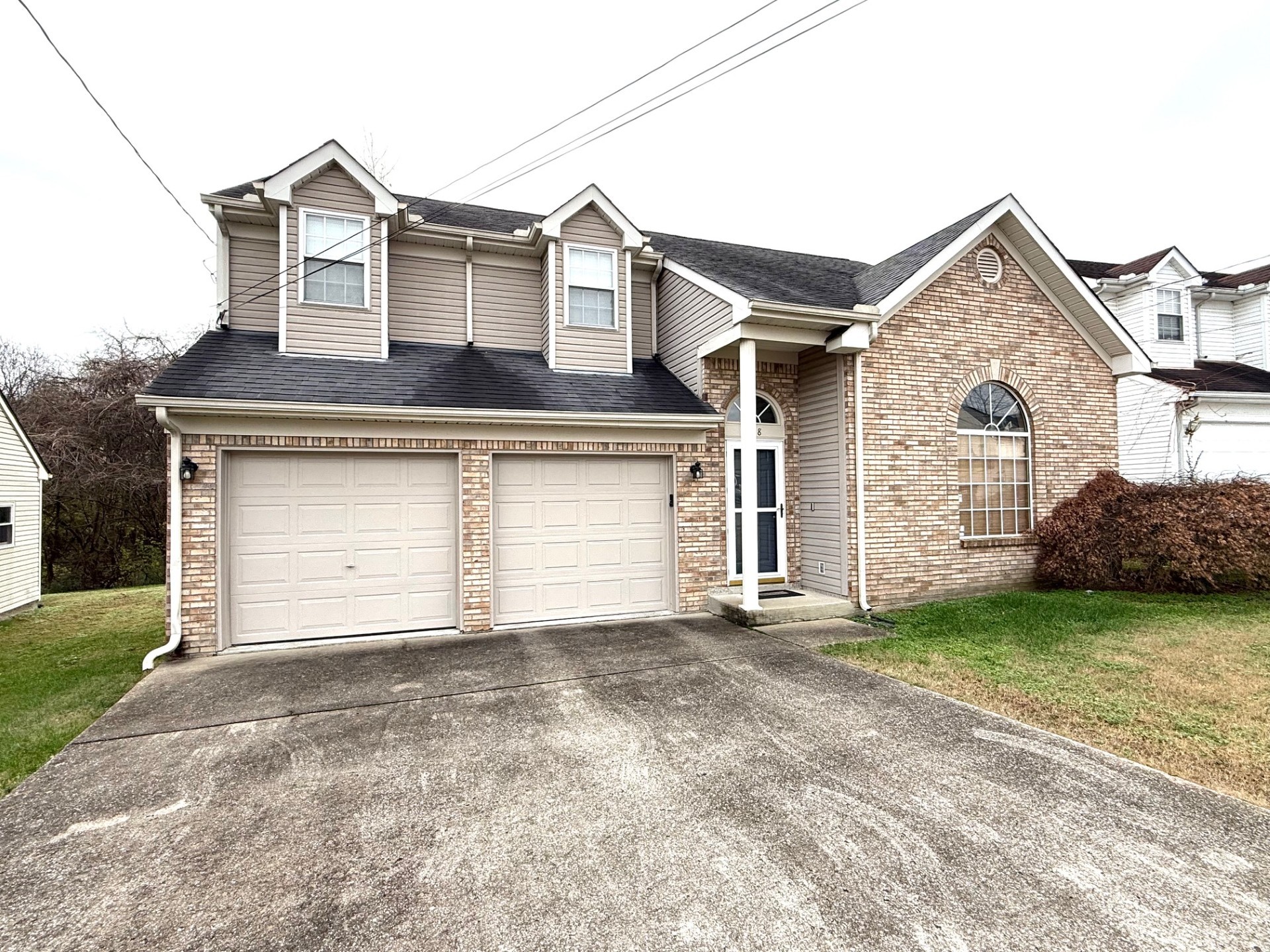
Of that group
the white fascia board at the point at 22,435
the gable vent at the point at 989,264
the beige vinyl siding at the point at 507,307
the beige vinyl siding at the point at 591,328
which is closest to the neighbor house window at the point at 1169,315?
the gable vent at the point at 989,264

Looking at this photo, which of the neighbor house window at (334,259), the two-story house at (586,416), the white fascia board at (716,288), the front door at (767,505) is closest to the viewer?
the two-story house at (586,416)

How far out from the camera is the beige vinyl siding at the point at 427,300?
8891 millimetres

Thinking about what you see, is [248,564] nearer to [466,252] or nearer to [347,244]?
[347,244]

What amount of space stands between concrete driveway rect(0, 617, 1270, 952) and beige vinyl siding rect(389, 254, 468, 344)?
570 cm

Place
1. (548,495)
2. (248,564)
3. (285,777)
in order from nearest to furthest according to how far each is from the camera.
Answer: (285,777), (248,564), (548,495)

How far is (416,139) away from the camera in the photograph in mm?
14641

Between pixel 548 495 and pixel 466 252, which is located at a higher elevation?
pixel 466 252

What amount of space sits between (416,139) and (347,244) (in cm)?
832

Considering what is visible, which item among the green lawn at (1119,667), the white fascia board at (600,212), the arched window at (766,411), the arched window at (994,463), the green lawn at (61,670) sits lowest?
the green lawn at (61,670)

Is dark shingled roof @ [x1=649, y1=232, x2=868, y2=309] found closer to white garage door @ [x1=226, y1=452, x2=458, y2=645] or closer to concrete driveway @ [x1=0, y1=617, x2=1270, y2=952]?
white garage door @ [x1=226, y1=452, x2=458, y2=645]

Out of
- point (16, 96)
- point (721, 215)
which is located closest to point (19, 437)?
point (16, 96)

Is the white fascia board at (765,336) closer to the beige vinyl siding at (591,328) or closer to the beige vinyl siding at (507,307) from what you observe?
the beige vinyl siding at (591,328)

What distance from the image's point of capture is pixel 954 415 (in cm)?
889

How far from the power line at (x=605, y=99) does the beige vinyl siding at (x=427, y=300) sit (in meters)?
1.31
